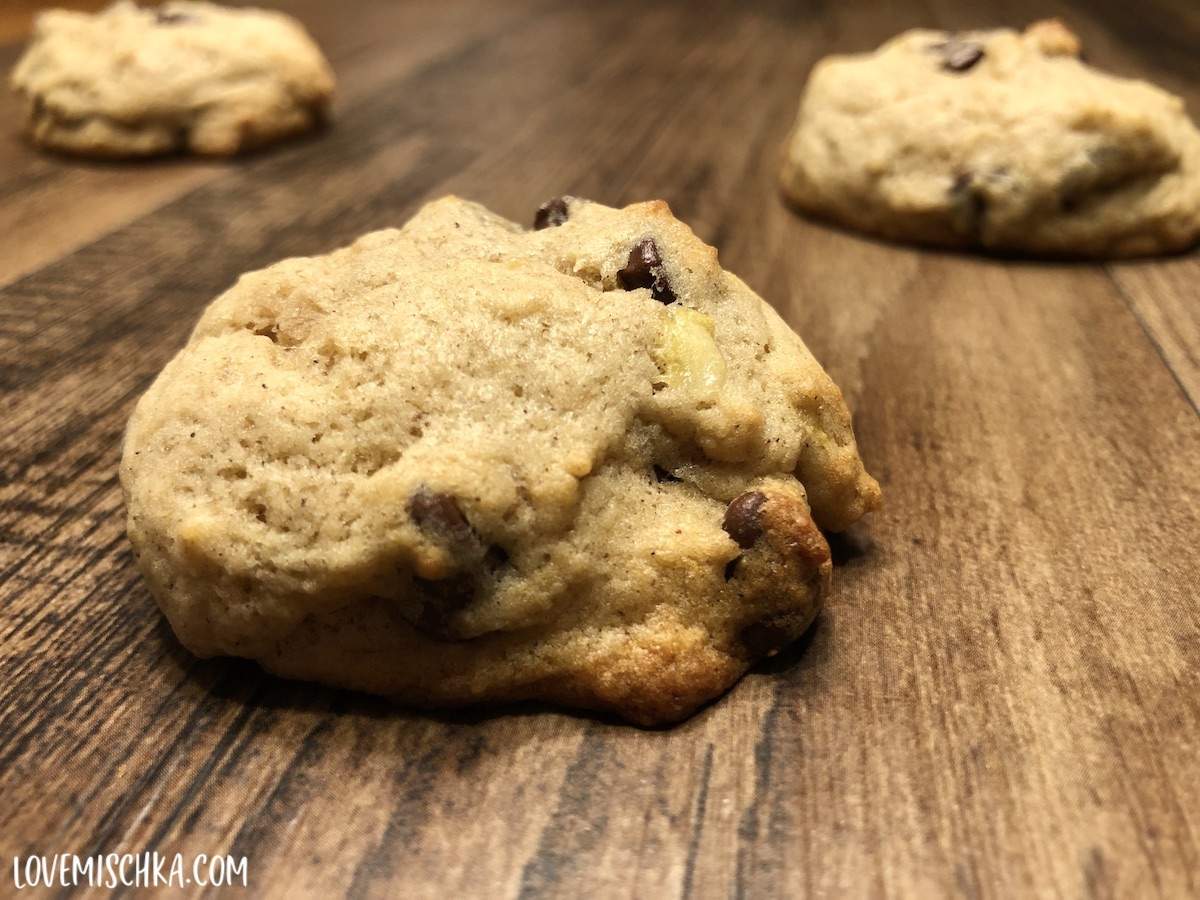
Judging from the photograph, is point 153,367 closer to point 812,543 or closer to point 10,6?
point 812,543

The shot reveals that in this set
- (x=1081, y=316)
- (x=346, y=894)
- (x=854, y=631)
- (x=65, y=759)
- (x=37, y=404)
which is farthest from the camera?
(x=1081, y=316)

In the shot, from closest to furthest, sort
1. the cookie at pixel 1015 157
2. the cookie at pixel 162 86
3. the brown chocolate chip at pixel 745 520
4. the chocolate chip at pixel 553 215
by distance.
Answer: the brown chocolate chip at pixel 745 520, the chocolate chip at pixel 553 215, the cookie at pixel 1015 157, the cookie at pixel 162 86

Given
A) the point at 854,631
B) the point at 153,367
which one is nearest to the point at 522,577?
the point at 854,631

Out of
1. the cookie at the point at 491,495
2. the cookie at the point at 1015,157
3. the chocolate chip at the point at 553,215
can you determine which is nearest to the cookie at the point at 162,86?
the cookie at the point at 1015,157

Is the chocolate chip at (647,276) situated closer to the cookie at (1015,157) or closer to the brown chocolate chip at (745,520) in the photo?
the brown chocolate chip at (745,520)

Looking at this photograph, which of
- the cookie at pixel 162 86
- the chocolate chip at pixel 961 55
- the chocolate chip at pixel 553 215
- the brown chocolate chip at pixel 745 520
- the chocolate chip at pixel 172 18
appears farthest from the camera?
the chocolate chip at pixel 172 18

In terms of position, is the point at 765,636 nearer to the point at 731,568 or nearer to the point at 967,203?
the point at 731,568

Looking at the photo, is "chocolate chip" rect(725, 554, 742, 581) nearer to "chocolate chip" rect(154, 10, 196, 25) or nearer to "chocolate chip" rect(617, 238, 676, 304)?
"chocolate chip" rect(617, 238, 676, 304)
